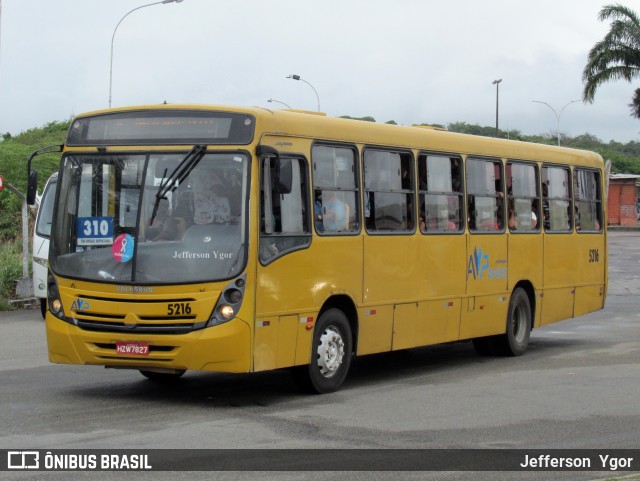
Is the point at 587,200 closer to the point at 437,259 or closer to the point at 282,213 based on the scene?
the point at 437,259

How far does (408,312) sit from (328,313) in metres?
1.74

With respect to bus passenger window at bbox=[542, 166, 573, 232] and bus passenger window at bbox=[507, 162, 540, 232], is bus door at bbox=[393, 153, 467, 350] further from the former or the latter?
bus passenger window at bbox=[542, 166, 573, 232]

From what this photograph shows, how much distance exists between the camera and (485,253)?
15672 mm

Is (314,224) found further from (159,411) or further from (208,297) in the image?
(159,411)

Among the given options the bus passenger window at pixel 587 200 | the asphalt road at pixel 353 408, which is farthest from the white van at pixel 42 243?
the bus passenger window at pixel 587 200

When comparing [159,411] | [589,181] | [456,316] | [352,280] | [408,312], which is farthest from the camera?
[589,181]

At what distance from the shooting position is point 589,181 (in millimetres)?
19047

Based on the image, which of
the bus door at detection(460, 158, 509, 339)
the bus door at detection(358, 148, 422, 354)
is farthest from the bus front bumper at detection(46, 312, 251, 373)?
the bus door at detection(460, 158, 509, 339)

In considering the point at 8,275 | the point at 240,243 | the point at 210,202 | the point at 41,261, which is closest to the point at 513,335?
the point at 240,243

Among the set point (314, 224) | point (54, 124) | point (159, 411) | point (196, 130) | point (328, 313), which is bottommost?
point (159, 411)

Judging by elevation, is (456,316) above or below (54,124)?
below

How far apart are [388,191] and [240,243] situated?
2.96 meters

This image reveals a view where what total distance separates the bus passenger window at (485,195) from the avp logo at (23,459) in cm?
807

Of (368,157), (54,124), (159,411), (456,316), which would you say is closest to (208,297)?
(159,411)
